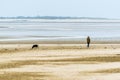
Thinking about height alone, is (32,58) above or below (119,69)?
above

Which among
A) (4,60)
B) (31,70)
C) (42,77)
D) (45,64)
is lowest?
(42,77)

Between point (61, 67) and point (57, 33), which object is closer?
point (61, 67)

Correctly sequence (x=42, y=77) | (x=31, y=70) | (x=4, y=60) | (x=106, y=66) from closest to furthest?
(x=42, y=77), (x=31, y=70), (x=106, y=66), (x=4, y=60)

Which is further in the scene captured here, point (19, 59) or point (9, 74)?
point (19, 59)

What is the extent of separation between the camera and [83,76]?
840 inches

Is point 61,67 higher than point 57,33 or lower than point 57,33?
lower

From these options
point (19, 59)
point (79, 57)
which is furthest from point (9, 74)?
point (79, 57)

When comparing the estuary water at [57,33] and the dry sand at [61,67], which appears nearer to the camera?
the dry sand at [61,67]

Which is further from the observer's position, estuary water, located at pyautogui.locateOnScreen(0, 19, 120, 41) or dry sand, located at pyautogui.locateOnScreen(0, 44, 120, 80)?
estuary water, located at pyautogui.locateOnScreen(0, 19, 120, 41)

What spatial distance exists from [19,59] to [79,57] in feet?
15.2

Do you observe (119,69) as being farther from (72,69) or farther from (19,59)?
(19,59)

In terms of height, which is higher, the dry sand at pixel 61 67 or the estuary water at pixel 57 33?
the estuary water at pixel 57 33

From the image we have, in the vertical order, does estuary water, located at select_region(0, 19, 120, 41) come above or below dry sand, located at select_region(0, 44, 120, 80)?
above

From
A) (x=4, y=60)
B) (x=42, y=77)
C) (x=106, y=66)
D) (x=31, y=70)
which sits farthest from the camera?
(x=4, y=60)
